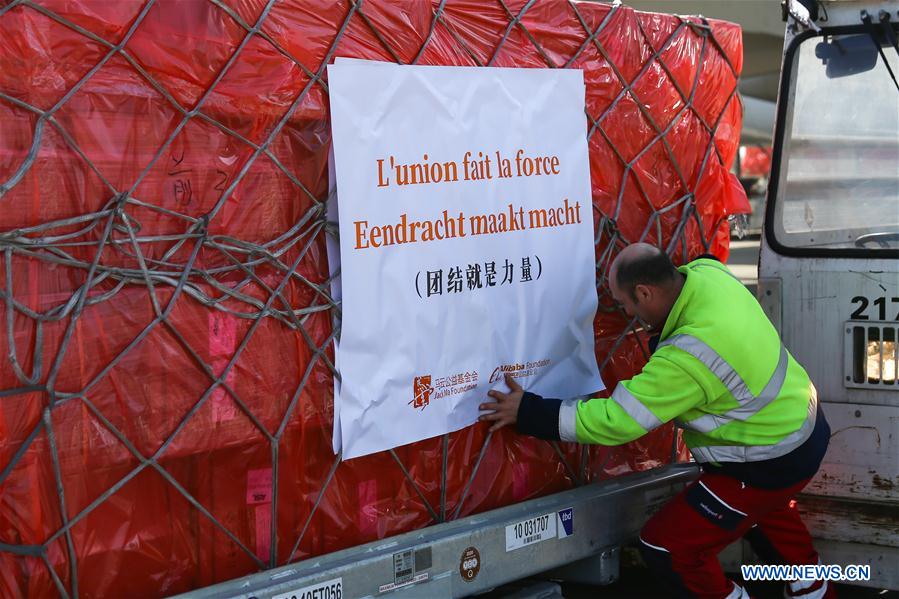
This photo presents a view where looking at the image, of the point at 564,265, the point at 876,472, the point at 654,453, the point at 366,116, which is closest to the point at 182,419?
the point at 366,116

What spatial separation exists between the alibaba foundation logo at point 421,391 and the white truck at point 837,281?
2.36 ft

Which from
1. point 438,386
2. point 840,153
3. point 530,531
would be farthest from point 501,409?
point 840,153

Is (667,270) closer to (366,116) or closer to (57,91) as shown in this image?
(366,116)

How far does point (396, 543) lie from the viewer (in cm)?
308

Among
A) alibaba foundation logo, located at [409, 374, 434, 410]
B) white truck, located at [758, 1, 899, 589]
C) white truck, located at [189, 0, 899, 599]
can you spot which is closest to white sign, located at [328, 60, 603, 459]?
alibaba foundation logo, located at [409, 374, 434, 410]

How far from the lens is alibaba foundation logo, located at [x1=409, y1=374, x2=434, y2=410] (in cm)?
313

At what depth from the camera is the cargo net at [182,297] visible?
2406 millimetres

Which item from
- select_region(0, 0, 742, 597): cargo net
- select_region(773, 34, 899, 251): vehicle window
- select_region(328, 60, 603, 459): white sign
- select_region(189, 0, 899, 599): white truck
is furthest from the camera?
select_region(773, 34, 899, 251): vehicle window

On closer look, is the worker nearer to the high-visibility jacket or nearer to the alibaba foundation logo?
the high-visibility jacket

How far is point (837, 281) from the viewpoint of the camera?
159 inches

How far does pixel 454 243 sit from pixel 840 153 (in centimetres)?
181

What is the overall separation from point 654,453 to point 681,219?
0.90m
